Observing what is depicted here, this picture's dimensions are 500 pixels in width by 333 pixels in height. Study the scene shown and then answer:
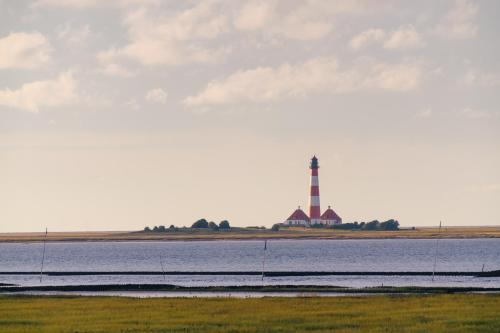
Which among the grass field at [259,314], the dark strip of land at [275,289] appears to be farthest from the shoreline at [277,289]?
the grass field at [259,314]

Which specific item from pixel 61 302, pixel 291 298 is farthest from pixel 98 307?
pixel 291 298

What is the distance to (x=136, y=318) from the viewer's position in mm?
54844

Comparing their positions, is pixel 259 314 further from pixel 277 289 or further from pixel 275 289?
pixel 277 289

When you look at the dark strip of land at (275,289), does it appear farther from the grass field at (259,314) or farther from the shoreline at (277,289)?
the grass field at (259,314)

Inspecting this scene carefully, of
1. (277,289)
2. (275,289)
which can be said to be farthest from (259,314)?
(277,289)

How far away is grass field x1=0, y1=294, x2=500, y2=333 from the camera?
49.9 meters

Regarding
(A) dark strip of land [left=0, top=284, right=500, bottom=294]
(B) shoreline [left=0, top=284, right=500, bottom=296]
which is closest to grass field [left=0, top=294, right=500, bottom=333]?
(B) shoreline [left=0, top=284, right=500, bottom=296]

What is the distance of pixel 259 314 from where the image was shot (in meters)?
56.3

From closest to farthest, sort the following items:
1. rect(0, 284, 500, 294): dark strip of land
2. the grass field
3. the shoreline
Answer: the grass field
the shoreline
rect(0, 284, 500, 294): dark strip of land

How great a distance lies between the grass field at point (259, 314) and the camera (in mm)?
49938

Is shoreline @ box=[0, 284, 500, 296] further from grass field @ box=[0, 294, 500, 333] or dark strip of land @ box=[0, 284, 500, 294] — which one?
grass field @ box=[0, 294, 500, 333]

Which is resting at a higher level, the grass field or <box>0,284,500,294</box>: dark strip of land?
<box>0,284,500,294</box>: dark strip of land

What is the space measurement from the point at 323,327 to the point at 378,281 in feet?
161

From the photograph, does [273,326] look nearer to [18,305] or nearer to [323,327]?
[323,327]
